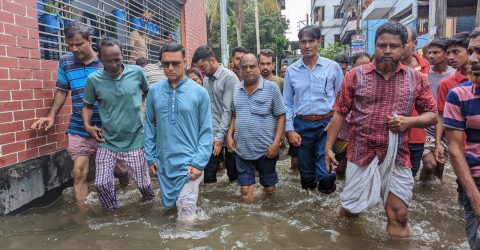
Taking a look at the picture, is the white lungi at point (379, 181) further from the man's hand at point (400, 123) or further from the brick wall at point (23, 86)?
the brick wall at point (23, 86)

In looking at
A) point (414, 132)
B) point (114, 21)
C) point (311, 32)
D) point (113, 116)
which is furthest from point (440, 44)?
point (114, 21)

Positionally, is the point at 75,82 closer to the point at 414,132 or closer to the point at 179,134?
the point at 179,134

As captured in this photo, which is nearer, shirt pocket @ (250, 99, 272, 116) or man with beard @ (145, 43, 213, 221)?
man with beard @ (145, 43, 213, 221)

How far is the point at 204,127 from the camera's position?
378 centimetres

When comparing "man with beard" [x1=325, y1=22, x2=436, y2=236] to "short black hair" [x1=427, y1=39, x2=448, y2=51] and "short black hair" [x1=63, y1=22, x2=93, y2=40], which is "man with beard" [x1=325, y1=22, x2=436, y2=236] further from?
"short black hair" [x1=63, y1=22, x2=93, y2=40]

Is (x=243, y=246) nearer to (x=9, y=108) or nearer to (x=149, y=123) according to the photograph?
(x=149, y=123)

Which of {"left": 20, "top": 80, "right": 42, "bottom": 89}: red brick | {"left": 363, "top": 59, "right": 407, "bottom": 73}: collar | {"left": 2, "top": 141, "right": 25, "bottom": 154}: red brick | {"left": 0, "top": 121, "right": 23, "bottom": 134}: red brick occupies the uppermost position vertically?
{"left": 363, "top": 59, "right": 407, "bottom": 73}: collar

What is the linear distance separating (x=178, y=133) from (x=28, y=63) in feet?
6.07

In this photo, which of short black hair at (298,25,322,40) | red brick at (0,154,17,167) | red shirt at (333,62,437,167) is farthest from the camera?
short black hair at (298,25,322,40)

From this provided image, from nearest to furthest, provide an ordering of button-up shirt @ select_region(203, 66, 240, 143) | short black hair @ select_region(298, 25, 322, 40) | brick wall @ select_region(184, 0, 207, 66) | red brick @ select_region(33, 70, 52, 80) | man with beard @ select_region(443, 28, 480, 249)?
man with beard @ select_region(443, 28, 480, 249), red brick @ select_region(33, 70, 52, 80), short black hair @ select_region(298, 25, 322, 40), button-up shirt @ select_region(203, 66, 240, 143), brick wall @ select_region(184, 0, 207, 66)

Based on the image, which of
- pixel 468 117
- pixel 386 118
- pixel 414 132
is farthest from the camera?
pixel 414 132

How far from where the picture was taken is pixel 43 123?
438cm

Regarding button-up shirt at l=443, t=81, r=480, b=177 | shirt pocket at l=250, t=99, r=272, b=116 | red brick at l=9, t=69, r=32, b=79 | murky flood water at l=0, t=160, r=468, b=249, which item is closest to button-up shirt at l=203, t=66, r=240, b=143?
shirt pocket at l=250, t=99, r=272, b=116

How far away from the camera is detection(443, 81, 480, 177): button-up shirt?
240cm
